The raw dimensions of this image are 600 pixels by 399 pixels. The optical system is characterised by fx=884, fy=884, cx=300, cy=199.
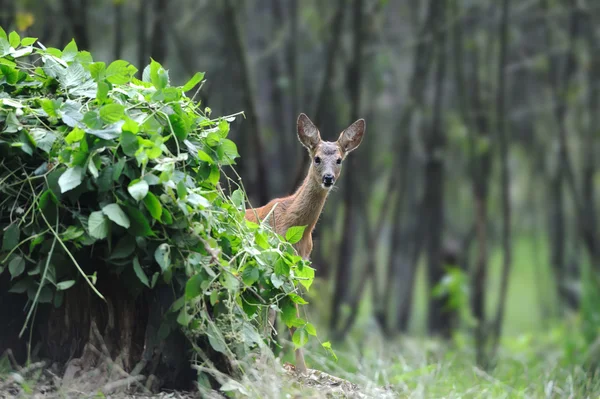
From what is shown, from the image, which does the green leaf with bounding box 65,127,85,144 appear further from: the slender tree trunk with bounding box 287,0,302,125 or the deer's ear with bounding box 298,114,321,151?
the slender tree trunk with bounding box 287,0,302,125

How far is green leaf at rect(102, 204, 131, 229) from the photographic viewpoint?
3.92 m

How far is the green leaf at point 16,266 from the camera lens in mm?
4066

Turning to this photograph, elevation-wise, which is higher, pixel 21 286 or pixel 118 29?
pixel 118 29

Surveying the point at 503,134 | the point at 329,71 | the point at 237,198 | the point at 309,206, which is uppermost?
the point at 329,71

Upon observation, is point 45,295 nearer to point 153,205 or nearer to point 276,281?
point 153,205

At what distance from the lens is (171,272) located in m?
4.10

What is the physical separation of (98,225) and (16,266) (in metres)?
0.48

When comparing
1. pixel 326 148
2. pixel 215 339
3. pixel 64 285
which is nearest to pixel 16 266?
pixel 64 285

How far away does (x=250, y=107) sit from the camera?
870 cm

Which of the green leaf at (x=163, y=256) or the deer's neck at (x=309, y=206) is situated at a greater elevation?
the deer's neck at (x=309, y=206)

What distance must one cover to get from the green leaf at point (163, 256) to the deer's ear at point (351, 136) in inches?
103

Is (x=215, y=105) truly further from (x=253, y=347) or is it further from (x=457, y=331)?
(x=457, y=331)

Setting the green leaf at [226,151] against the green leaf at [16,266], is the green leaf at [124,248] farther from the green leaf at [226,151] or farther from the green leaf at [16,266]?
the green leaf at [226,151]

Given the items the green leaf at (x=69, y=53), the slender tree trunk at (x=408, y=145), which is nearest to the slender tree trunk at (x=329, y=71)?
the slender tree trunk at (x=408, y=145)
